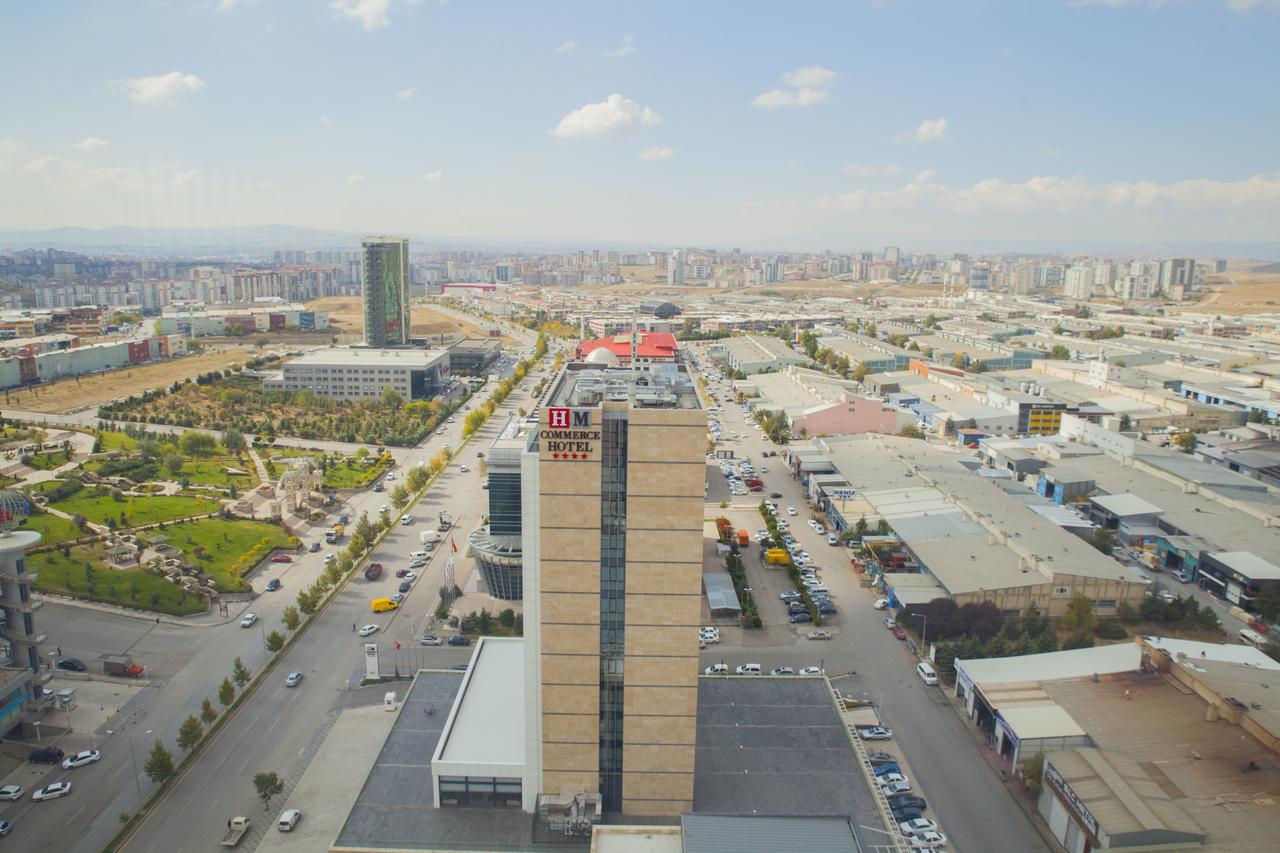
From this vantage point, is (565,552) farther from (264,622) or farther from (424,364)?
(424,364)

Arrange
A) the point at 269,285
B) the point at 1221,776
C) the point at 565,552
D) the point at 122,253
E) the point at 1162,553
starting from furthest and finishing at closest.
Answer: the point at 122,253 → the point at 269,285 → the point at 1162,553 → the point at 1221,776 → the point at 565,552

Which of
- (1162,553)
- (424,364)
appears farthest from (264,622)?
(424,364)

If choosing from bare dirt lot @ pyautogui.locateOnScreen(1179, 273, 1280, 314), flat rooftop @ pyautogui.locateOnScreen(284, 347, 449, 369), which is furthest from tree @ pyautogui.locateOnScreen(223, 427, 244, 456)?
bare dirt lot @ pyautogui.locateOnScreen(1179, 273, 1280, 314)

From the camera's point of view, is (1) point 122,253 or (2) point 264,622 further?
(1) point 122,253

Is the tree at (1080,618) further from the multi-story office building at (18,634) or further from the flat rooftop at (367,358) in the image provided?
the flat rooftop at (367,358)

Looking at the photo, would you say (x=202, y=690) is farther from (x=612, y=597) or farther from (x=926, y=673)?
(x=926, y=673)

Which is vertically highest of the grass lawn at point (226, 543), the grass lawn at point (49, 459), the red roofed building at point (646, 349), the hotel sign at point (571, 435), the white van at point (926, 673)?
the red roofed building at point (646, 349)

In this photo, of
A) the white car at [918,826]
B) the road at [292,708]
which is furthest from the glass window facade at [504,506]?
the white car at [918,826]
